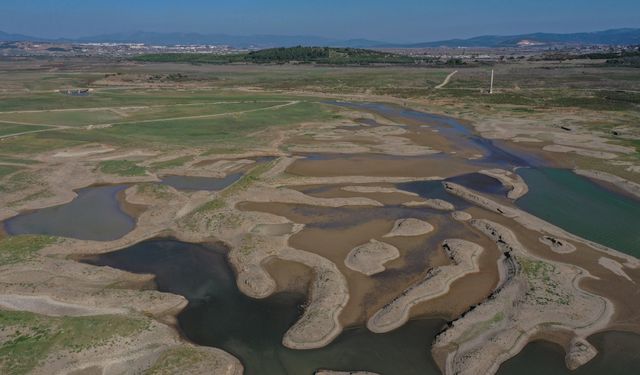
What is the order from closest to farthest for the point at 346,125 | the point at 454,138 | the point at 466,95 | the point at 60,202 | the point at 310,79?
1. the point at 60,202
2. the point at 454,138
3. the point at 346,125
4. the point at 466,95
5. the point at 310,79

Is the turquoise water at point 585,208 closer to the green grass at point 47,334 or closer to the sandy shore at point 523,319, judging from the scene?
the sandy shore at point 523,319

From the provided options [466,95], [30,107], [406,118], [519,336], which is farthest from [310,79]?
[519,336]

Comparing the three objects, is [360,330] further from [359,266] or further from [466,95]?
[466,95]

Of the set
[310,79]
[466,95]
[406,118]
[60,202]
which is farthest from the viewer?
[310,79]

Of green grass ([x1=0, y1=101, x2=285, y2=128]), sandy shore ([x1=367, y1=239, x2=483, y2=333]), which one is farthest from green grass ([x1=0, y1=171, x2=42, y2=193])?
sandy shore ([x1=367, y1=239, x2=483, y2=333])

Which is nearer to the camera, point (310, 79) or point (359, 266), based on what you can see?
point (359, 266)

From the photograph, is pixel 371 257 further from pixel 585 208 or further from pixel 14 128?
pixel 14 128

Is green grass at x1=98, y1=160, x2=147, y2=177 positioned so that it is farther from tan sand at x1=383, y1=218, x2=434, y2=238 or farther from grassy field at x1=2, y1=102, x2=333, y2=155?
tan sand at x1=383, y1=218, x2=434, y2=238
